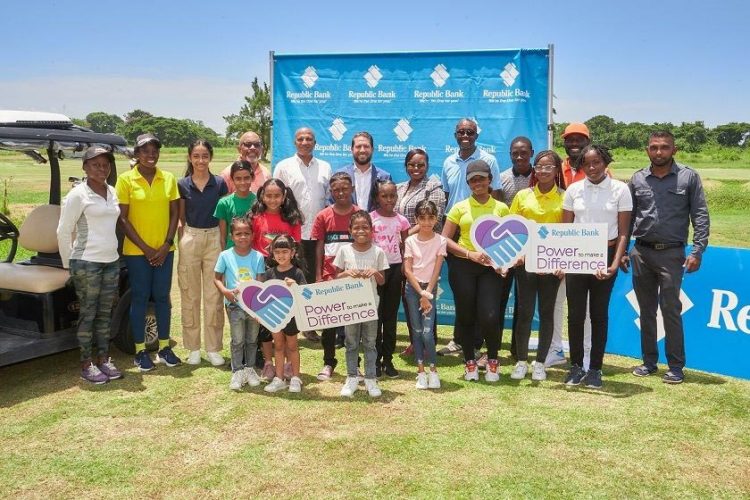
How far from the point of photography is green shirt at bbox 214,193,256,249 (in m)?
5.32

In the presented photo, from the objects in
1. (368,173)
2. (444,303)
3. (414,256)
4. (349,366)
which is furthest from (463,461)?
(444,303)

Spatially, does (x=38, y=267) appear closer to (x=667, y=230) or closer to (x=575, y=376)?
(x=575, y=376)

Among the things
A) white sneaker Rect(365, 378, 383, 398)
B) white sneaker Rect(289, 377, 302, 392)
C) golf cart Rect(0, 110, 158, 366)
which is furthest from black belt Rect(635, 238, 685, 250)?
golf cart Rect(0, 110, 158, 366)

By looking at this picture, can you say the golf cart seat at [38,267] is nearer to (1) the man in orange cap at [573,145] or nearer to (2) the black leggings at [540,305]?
(2) the black leggings at [540,305]

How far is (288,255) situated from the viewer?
489cm

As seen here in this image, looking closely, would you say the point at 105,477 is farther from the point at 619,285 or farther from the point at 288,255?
the point at 619,285

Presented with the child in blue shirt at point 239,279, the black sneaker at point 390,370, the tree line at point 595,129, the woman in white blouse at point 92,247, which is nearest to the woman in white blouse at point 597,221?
the black sneaker at point 390,370

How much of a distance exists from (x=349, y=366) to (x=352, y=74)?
144 inches

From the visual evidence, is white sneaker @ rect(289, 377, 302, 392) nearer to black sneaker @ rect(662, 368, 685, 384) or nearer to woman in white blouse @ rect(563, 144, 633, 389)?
woman in white blouse @ rect(563, 144, 633, 389)

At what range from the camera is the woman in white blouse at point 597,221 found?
15.9 ft

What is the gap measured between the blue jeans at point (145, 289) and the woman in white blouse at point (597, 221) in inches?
139

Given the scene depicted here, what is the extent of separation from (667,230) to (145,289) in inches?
178

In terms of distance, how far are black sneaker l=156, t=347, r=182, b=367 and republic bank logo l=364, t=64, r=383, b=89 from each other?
3677 millimetres

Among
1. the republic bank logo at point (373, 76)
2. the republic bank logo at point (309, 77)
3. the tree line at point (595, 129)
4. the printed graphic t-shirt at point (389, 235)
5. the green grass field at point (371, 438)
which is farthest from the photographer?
the tree line at point (595, 129)
